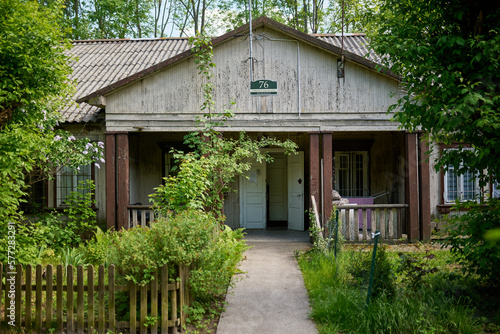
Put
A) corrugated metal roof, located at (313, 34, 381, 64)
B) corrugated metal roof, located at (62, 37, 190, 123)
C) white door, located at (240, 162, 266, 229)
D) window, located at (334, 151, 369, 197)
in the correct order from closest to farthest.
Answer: corrugated metal roof, located at (62, 37, 190, 123) < white door, located at (240, 162, 266, 229) < window, located at (334, 151, 369, 197) < corrugated metal roof, located at (313, 34, 381, 64)

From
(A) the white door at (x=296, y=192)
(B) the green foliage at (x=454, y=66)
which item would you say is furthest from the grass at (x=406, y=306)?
(A) the white door at (x=296, y=192)

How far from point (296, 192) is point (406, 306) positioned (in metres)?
6.94

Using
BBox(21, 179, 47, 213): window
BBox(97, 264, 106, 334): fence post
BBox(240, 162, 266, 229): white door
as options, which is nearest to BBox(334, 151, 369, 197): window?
BBox(240, 162, 266, 229): white door

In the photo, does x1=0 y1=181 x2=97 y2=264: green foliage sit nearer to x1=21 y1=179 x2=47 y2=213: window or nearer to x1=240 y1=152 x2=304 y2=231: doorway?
x1=21 y1=179 x2=47 y2=213: window

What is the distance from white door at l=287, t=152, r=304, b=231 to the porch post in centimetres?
467

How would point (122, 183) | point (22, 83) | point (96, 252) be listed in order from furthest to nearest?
point (122, 183) → point (96, 252) → point (22, 83)

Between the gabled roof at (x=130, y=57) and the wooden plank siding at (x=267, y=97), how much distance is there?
0.23 meters

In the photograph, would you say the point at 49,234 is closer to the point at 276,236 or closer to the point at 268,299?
the point at 268,299

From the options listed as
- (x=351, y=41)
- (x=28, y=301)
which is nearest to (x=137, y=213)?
(x=28, y=301)

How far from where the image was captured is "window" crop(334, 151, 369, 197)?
1198cm

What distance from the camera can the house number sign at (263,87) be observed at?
29.3 ft

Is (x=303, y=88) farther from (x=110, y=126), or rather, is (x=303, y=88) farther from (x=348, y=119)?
(x=110, y=126)

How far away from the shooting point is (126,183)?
8938 mm

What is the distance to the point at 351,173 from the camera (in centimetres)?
1205
